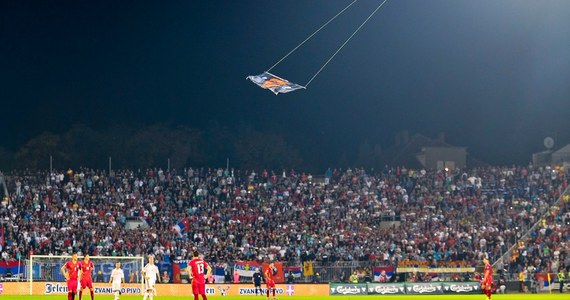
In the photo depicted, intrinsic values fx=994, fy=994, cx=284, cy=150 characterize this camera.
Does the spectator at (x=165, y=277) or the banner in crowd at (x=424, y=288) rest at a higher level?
the spectator at (x=165, y=277)

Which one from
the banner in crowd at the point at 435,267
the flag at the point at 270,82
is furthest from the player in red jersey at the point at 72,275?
the banner in crowd at the point at 435,267

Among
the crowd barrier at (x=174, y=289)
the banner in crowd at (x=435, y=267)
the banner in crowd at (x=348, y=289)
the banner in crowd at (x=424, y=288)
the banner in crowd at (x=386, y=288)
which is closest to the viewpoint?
the crowd barrier at (x=174, y=289)

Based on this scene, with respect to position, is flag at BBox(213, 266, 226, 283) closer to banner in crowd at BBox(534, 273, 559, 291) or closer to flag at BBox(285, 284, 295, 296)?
flag at BBox(285, 284, 295, 296)

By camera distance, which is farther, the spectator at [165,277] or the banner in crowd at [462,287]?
the banner in crowd at [462,287]

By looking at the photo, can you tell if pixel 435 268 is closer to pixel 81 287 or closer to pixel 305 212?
pixel 305 212

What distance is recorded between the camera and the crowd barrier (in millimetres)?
45156

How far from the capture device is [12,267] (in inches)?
1889

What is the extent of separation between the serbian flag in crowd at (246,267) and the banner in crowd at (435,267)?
292 inches

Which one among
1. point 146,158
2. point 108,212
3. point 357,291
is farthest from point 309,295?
point 146,158

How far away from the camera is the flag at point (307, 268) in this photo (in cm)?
5056

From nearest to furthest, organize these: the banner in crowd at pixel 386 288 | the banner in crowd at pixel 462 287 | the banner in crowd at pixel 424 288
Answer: the banner in crowd at pixel 386 288 < the banner in crowd at pixel 424 288 < the banner in crowd at pixel 462 287

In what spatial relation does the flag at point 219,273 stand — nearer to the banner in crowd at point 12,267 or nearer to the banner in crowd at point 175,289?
the banner in crowd at point 175,289

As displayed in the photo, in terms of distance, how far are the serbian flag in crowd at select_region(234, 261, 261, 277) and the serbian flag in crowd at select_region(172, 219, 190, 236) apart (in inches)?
268

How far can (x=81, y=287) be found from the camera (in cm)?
3158
